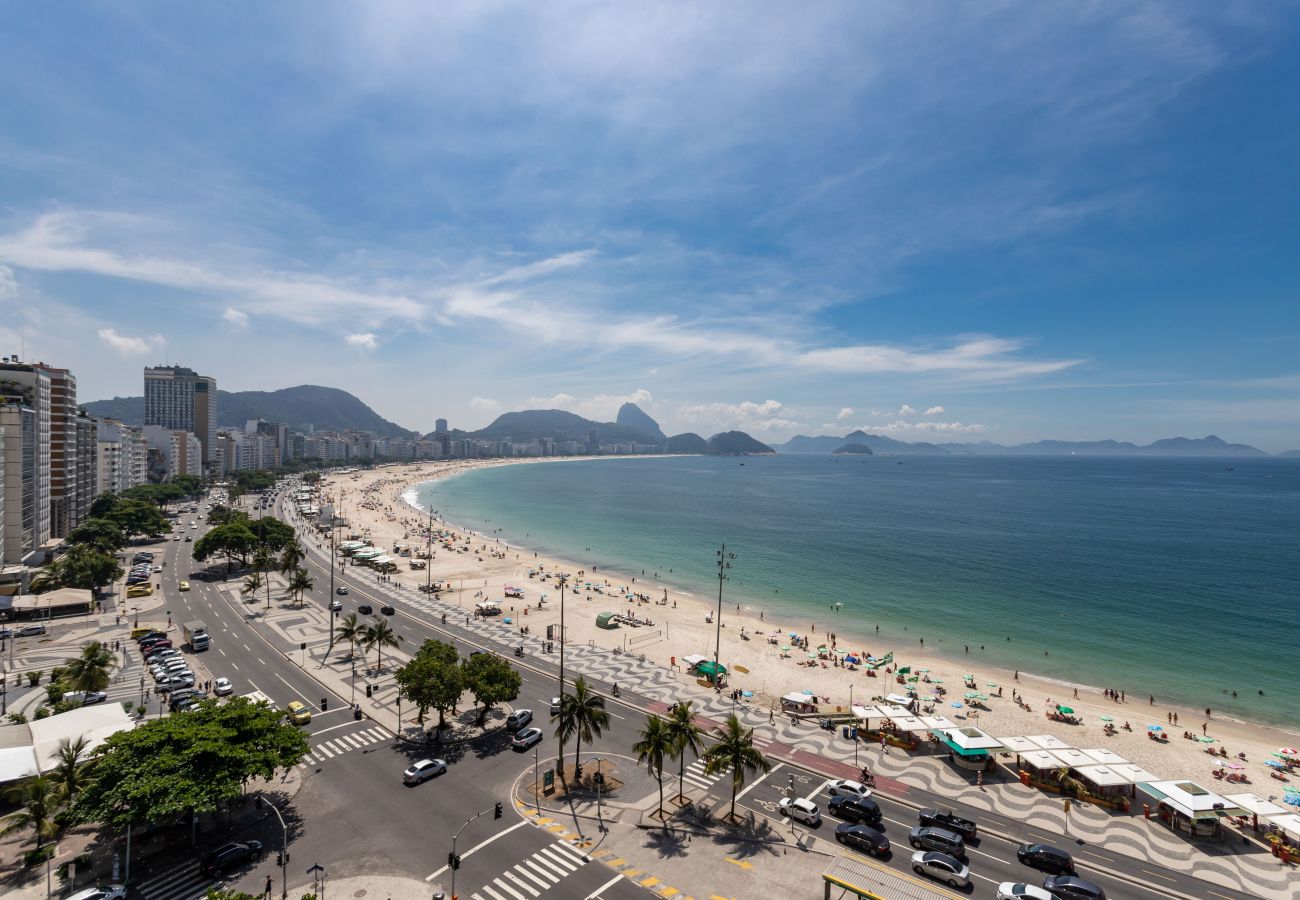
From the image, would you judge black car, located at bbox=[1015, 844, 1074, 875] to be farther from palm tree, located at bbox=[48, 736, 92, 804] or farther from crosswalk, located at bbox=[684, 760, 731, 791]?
palm tree, located at bbox=[48, 736, 92, 804]

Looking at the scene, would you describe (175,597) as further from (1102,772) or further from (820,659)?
(1102,772)

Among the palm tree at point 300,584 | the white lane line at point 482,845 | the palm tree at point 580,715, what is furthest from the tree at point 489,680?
the palm tree at point 300,584

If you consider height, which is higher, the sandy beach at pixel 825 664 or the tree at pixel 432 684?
the tree at pixel 432 684

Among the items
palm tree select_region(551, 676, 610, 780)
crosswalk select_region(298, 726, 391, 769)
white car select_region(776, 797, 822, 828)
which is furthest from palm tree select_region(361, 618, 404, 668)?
white car select_region(776, 797, 822, 828)

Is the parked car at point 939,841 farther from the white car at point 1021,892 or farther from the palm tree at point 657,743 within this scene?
the palm tree at point 657,743

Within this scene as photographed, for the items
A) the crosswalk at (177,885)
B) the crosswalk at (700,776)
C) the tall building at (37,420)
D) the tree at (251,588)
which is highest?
the tall building at (37,420)
